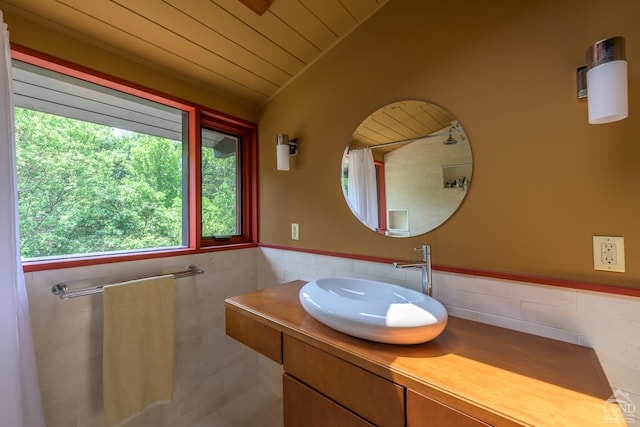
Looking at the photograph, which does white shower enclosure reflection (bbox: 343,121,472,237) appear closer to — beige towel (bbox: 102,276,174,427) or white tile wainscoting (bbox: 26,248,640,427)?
white tile wainscoting (bbox: 26,248,640,427)

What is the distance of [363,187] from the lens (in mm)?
1479

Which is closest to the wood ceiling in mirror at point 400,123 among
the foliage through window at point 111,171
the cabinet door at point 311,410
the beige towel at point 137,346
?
the foliage through window at point 111,171

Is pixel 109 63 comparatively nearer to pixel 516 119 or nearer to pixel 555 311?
pixel 516 119

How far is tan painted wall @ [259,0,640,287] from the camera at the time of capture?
2.84 ft

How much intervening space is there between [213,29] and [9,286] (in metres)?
1.37

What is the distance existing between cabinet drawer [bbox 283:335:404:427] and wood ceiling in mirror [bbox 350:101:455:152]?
1.01 metres

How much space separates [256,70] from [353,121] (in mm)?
711

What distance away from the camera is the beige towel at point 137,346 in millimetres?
1285

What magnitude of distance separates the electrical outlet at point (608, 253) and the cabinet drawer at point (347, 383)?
77 cm

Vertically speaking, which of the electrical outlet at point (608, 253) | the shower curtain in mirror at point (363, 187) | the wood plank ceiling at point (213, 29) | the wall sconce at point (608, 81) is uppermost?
the wood plank ceiling at point (213, 29)

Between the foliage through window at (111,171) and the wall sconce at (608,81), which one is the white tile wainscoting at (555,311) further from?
the foliage through window at (111,171)

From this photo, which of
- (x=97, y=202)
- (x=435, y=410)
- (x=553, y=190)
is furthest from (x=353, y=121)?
(x=97, y=202)

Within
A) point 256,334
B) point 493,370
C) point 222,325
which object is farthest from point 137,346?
point 493,370

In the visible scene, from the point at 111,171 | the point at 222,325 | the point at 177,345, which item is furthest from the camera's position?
the point at 222,325
